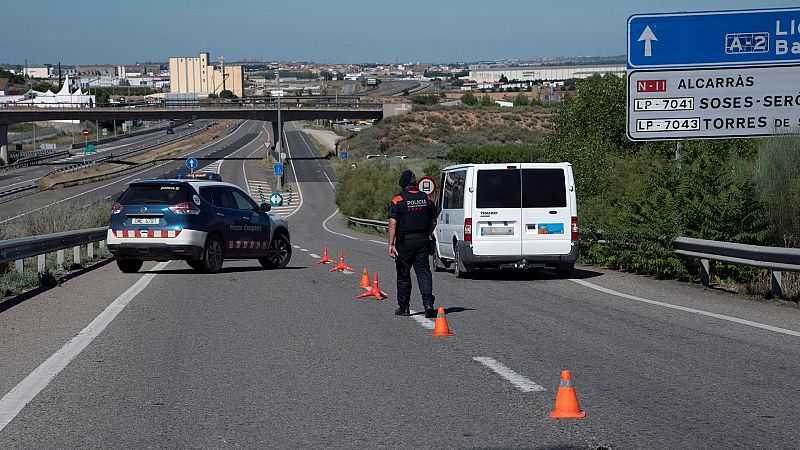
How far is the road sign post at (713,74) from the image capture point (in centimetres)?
2311

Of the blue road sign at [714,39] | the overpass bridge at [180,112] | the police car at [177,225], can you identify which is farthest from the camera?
the overpass bridge at [180,112]

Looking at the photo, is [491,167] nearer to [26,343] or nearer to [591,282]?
[591,282]

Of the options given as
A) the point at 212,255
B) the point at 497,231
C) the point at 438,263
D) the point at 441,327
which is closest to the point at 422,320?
the point at 441,327

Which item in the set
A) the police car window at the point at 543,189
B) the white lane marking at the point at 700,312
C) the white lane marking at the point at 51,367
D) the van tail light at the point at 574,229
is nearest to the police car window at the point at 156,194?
the white lane marking at the point at 51,367

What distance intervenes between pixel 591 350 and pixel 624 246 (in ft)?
34.5

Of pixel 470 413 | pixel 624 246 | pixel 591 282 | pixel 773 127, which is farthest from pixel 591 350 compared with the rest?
pixel 773 127

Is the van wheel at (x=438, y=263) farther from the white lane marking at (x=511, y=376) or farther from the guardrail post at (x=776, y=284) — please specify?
the white lane marking at (x=511, y=376)

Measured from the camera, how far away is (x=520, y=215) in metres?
19.4

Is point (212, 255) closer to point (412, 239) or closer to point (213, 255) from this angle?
point (213, 255)

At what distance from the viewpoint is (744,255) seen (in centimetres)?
1592

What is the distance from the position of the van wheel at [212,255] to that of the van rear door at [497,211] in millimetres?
5040

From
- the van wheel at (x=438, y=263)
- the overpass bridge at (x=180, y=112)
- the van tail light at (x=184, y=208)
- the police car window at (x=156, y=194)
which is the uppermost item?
the overpass bridge at (x=180, y=112)

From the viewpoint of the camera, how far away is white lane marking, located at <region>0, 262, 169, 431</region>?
26.3 ft

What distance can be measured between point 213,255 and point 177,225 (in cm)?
107
